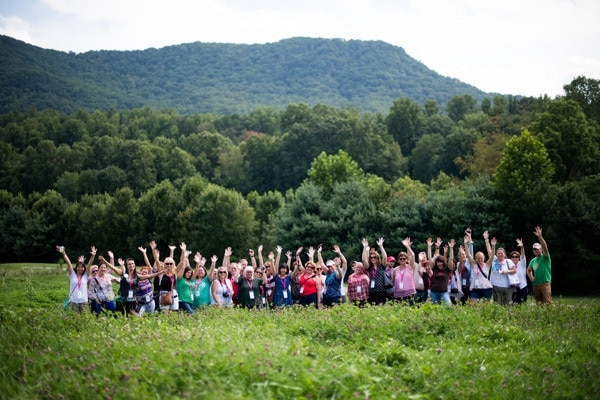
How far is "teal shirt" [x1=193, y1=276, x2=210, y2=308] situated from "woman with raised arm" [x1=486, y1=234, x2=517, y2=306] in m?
7.19

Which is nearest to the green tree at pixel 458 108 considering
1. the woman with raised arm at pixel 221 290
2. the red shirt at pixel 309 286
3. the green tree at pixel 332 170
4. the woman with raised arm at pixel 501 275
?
the green tree at pixel 332 170

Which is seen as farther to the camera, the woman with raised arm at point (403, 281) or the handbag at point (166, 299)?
the woman with raised arm at point (403, 281)

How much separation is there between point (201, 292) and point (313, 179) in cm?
5381

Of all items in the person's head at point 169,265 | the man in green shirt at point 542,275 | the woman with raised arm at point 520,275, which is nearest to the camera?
the person's head at point 169,265

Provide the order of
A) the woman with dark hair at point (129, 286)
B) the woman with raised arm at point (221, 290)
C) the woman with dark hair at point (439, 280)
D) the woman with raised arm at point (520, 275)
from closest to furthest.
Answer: the woman with dark hair at point (129, 286) < the woman with dark hair at point (439, 280) < the woman with raised arm at point (221, 290) < the woman with raised arm at point (520, 275)

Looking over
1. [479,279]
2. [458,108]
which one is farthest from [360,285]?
[458,108]

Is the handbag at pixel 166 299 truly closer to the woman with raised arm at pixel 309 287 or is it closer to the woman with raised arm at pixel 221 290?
the woman with raised arm at pixel 221 290

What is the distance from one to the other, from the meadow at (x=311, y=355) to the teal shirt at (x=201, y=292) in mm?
2564

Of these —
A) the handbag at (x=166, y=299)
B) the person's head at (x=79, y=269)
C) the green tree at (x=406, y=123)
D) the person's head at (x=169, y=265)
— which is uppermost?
the green tree at (x=406, y=123)

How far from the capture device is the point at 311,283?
18.2m

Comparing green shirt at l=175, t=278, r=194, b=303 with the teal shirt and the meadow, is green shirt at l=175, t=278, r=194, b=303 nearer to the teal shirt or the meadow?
the teal shirt

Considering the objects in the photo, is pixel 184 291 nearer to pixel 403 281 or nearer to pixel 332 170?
pixel 403 281

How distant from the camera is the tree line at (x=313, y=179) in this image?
43.4m

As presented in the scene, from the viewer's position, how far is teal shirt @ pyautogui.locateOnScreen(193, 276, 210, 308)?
17.6 m
